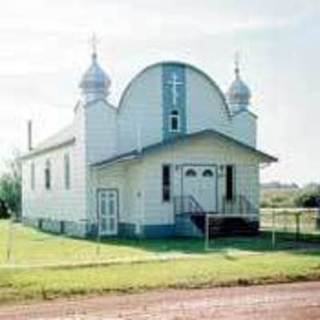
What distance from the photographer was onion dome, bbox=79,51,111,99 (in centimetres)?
3966

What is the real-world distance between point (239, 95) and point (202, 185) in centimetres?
688

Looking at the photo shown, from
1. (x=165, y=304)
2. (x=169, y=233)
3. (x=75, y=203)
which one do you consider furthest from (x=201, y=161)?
(x=165, y=304)

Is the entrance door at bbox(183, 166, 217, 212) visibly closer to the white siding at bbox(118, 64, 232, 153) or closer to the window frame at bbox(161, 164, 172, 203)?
the window frame at bbox(161, 164, 172, 203)

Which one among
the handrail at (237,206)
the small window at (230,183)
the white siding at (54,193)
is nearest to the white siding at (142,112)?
the white siding at (54,193)

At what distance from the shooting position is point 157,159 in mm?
36875

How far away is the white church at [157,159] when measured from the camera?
1462 inches

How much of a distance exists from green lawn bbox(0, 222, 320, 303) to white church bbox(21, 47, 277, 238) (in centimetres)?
673

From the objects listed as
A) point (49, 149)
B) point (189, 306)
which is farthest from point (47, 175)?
point (189, 306)

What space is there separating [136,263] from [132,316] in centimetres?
871

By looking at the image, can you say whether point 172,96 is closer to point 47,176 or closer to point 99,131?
point 99,131

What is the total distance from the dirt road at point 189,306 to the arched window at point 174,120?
887 inches

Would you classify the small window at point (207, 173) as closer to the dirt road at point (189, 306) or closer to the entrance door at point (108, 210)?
the entrance door at point (108, 210)

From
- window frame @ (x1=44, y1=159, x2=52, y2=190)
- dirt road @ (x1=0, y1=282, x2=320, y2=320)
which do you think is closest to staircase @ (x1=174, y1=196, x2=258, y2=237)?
window frame @ (x1=44, y1=159, x2=52, y2=190)

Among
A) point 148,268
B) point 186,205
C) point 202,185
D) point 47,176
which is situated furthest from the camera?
point 47,176
